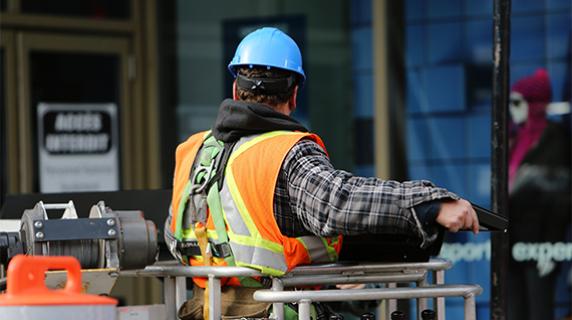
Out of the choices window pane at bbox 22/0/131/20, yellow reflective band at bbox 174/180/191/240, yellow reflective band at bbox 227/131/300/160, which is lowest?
yellow reflective band at bbox 174/180/191/240

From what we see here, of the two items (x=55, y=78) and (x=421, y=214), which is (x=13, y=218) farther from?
(x=55, y=78)

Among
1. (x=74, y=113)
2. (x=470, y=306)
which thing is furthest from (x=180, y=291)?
(x=74, y=113)

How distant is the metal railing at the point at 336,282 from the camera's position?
3715 millimetres

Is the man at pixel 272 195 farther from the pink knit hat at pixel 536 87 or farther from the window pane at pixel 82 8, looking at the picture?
the window pane at pixel 82 8

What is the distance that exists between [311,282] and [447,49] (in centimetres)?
408

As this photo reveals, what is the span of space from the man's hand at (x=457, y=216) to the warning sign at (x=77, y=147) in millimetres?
5311

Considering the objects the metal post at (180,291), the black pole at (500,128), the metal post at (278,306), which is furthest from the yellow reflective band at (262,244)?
the black pole at (500,128)

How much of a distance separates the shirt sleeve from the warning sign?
494 centimetres

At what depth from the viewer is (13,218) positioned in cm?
492

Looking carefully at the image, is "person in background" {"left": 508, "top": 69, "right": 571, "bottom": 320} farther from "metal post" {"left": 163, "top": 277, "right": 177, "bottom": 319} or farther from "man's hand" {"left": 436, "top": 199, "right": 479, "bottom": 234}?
"man's hand" {"left": 436, "top": 199, "right": 479, "bottom": 234}

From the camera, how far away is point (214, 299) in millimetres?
3938

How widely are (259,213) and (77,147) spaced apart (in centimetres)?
488

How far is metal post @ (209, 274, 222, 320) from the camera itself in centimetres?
A: 393

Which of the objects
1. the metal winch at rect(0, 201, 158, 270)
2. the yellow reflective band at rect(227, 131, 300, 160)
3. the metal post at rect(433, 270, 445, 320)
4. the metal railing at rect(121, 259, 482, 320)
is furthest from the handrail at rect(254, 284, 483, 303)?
the yellow reflective band at rect(227, 131, 300, 160)
